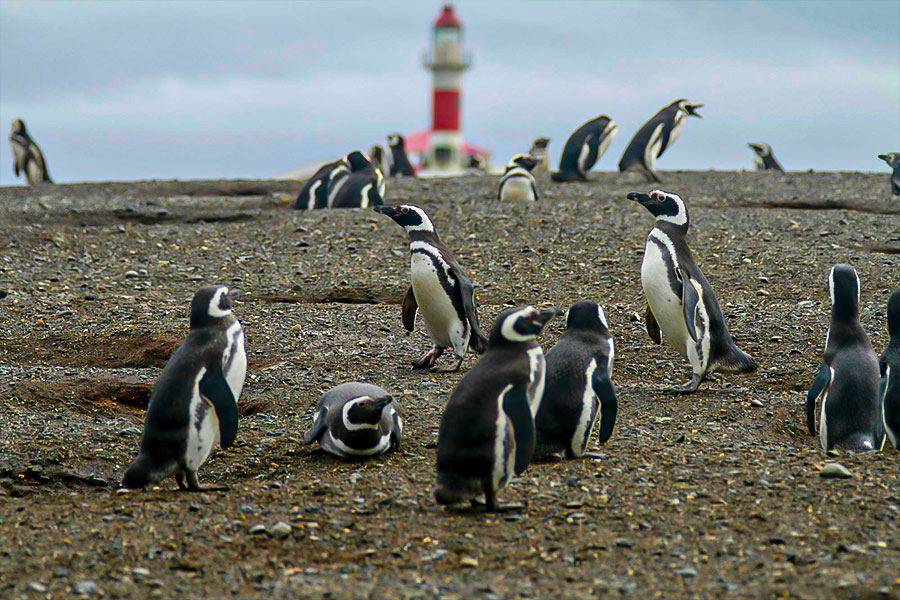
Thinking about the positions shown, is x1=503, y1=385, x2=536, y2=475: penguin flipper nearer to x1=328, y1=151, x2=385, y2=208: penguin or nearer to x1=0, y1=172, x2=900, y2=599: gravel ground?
x1=0, y1=172, x2=900, y2=599: gravel ground

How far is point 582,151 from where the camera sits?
623 inches

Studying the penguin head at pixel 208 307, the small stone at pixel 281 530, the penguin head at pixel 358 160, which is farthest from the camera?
the penguin head at pixel 358 160

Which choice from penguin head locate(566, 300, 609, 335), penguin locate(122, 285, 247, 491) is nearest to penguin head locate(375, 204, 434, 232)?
penguin head locate(566, 300, 609, 335)

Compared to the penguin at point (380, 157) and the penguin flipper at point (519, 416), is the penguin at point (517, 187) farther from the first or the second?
the penguin flipper at point (519, 416)

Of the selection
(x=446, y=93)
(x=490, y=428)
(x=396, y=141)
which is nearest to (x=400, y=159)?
(x=396, y=141)

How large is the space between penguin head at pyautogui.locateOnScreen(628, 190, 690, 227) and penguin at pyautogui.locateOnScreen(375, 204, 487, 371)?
3.96ft

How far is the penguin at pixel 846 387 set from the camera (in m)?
5.33

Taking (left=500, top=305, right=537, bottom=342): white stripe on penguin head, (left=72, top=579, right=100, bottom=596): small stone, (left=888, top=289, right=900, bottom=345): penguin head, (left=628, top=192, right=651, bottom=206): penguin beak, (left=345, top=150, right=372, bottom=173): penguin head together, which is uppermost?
(left=345, top=150, right=372, bottom=173): penguin head

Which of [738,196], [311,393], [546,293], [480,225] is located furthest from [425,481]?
[738,196]

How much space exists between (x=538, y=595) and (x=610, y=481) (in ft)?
4.29

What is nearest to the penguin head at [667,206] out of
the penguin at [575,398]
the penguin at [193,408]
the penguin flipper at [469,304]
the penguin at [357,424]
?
the penguin flipper at [469,304]

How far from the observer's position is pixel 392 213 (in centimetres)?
698

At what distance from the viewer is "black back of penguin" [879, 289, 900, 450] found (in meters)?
5.50

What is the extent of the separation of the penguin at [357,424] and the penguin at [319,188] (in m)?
8.41
